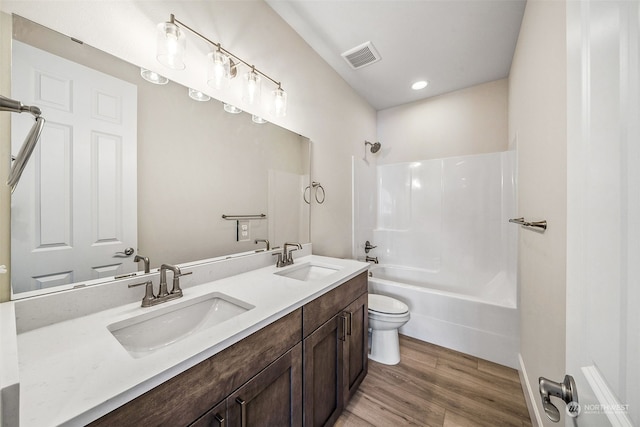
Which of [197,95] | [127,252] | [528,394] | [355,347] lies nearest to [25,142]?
[127,252]

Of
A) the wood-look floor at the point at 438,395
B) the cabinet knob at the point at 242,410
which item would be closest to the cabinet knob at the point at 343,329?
the wood-look floor at the point at 438,395

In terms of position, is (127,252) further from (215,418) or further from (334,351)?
(334,351)

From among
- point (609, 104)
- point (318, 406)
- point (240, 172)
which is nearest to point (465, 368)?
point (318, 406)

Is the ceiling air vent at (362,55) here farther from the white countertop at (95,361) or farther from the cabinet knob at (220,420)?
the cabinet knob at (220,420)

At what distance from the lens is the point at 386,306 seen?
1975 mm

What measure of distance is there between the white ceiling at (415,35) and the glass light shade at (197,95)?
963mm

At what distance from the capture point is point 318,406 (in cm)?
113

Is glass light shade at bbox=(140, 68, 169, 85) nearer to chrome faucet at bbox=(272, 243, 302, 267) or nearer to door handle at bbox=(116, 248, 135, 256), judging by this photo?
door handle at bbox=(116, 248, 135, 256)

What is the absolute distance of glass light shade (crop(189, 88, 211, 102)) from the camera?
1218 millimetres

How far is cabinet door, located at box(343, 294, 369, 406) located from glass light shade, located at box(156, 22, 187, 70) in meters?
1.57

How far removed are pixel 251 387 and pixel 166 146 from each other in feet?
3.64

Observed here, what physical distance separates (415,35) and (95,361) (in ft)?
8.63

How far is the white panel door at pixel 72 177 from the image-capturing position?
0.77 metres

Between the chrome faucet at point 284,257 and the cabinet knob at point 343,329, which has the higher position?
the chrome faucet at point 284,257
